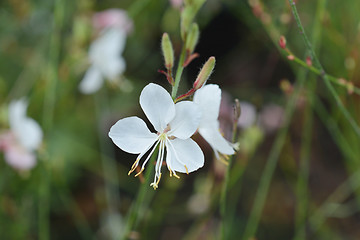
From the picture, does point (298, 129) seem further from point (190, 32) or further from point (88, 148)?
point (190, 32)

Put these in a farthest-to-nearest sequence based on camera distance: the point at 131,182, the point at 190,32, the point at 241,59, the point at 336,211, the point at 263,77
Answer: the point at 241,59 < the point at 263,77 < the point at 131,182 < the point at 336,211 < the point at 190,32

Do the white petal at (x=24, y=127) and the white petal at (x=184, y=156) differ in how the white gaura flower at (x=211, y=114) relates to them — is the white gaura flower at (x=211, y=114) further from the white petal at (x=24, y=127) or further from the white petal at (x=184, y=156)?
the white petal at (x=24, y=127)

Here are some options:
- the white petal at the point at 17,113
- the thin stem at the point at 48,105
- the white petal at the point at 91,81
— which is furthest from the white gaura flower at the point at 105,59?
the white petal at the point at 17,113

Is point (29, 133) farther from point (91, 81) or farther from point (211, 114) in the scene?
point (211, 114)

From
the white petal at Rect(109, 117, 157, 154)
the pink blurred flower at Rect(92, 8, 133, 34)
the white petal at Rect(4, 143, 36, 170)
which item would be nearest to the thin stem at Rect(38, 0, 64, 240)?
the white petal at Rect(4, 143, 36, 170)

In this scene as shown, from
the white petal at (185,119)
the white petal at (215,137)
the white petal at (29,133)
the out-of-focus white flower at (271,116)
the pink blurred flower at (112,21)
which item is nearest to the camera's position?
the white petal at (185,119)

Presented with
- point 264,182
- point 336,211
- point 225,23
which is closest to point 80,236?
point 264,182
